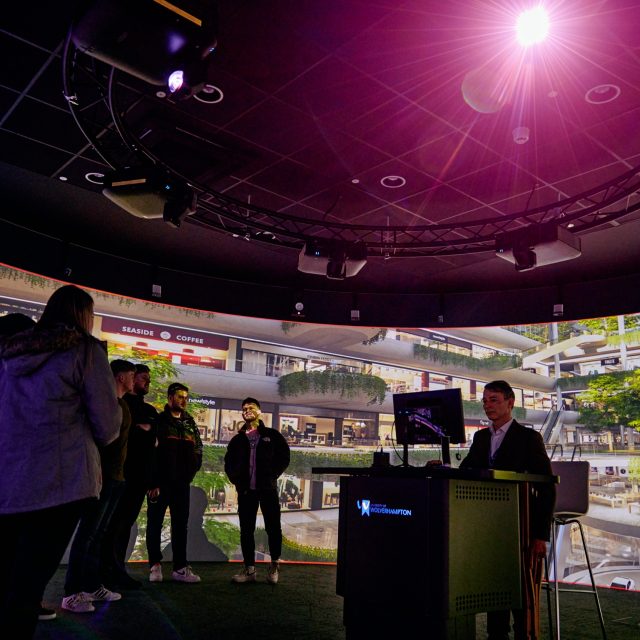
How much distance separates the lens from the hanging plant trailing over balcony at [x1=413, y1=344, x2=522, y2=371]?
26.8 ft

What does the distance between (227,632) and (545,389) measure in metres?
5.72

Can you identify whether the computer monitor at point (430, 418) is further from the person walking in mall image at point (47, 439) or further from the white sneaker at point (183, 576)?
the white sneaker at point (183, 576)

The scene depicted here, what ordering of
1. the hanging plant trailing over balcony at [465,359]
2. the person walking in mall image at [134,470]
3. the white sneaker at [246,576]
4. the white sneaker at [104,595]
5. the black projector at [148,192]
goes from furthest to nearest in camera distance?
the hanging plant trailing over balcony at [465,359]
the white sneaker at [246,576]
the black projector at [148,192]
the person walking in mall image at [134,470]
the white sneaker at [104,595]

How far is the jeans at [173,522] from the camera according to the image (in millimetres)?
5012

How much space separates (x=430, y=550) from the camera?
2.59m

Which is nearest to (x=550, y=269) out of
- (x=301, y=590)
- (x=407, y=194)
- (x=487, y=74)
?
(x=407, y=194)

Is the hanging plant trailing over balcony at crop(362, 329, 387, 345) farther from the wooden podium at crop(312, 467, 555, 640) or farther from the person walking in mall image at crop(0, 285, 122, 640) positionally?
the person walking in mall image at crop(0, 285, 122, 640)

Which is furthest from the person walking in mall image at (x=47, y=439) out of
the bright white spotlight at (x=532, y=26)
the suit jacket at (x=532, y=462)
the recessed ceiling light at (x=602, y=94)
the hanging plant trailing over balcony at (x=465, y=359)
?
the hanging plant trailing over balcony at (x=465, y=359)

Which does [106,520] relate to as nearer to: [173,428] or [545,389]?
[173,428]

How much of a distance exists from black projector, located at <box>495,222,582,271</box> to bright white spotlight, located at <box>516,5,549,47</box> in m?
2.14

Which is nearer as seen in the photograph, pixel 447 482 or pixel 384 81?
pixel 447 482

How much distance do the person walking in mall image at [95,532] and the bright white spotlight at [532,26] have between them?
3.30 meters

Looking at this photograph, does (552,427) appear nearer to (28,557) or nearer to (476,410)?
(476,410)

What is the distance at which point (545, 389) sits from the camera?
25.9ft
